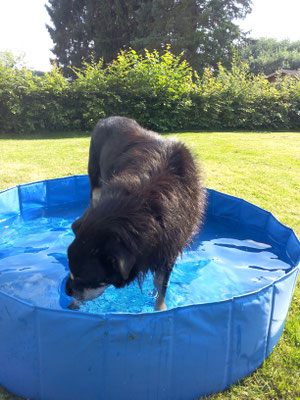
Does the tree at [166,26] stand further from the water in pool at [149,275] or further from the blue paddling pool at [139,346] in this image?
the blue paddling pool at [139,346]

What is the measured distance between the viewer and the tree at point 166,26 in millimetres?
28891

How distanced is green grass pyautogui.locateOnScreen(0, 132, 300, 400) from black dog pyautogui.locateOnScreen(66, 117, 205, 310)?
2.21ft

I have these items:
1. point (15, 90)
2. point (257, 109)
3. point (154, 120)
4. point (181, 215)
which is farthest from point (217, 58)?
point (181, 215)

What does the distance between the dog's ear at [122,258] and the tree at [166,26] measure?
91.5 ft

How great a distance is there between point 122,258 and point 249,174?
6304 mm

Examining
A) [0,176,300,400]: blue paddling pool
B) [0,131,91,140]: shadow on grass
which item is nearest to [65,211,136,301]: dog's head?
[0,176,300,400]: blue paddling pool

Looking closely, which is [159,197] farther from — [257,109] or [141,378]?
[257,109]

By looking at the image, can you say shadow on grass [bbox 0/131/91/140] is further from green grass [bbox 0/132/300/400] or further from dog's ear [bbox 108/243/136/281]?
dog's ear [bbox 108/243/136/281]

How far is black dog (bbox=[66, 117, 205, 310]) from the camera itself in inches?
87.1

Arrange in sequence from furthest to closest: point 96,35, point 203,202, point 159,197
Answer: point 96,35
point 203,202
point 159,197

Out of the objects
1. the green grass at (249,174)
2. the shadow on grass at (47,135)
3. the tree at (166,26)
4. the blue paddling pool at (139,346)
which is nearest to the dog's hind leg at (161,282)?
the blue paddling pool at (139,346)

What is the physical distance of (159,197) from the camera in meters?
2.40

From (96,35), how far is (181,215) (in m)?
36.1

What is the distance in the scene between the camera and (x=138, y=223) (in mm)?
2227
